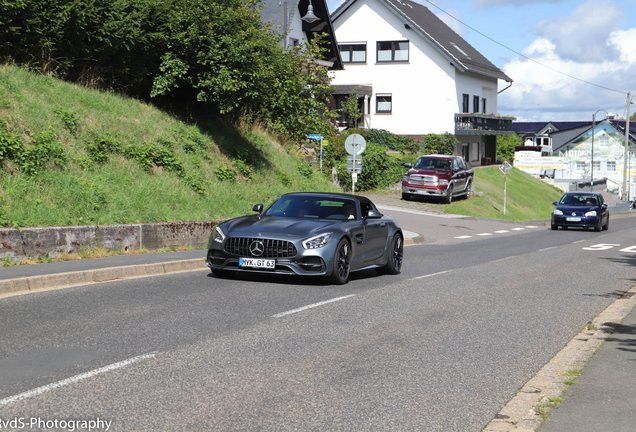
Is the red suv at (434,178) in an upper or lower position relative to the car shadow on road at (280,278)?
upper

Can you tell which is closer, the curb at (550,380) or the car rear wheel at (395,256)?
the curb at (550,380)

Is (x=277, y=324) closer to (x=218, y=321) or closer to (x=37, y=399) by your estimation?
(x=218, y=321)

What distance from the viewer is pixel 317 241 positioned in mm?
11016

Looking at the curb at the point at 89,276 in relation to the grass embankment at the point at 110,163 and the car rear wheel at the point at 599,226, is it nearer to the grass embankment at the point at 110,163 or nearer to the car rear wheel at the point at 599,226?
the grass embankment at the point at 110,163

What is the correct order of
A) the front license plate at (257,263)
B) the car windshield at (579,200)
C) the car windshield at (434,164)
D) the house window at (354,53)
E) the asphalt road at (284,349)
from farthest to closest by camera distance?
the house window at (354,53)
the car windshield at (434,164)
the car windshield at (579,200)
the front license plate at (257,263)
the asphalt road at (284,349)

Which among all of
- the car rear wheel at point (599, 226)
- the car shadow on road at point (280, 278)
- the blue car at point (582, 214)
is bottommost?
the car rear wheel at point (599, 226)

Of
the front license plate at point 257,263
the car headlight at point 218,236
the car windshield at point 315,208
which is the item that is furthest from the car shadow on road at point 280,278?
the car windshield at point 315,208

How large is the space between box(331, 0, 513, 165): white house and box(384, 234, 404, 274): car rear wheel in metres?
41.8

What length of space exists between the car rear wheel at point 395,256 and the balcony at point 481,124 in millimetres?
41959

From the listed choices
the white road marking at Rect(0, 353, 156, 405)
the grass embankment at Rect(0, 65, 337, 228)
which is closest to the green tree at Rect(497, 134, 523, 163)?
the grass embankment at Rect(0, 65, 337, 228)

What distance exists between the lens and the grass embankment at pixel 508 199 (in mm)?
38688

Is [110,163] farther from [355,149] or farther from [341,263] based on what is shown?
[355,149]

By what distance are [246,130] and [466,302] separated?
58.1ft

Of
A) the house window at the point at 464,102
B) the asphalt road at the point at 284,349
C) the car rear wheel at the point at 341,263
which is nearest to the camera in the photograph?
the asphalt road at the point at 284,349
